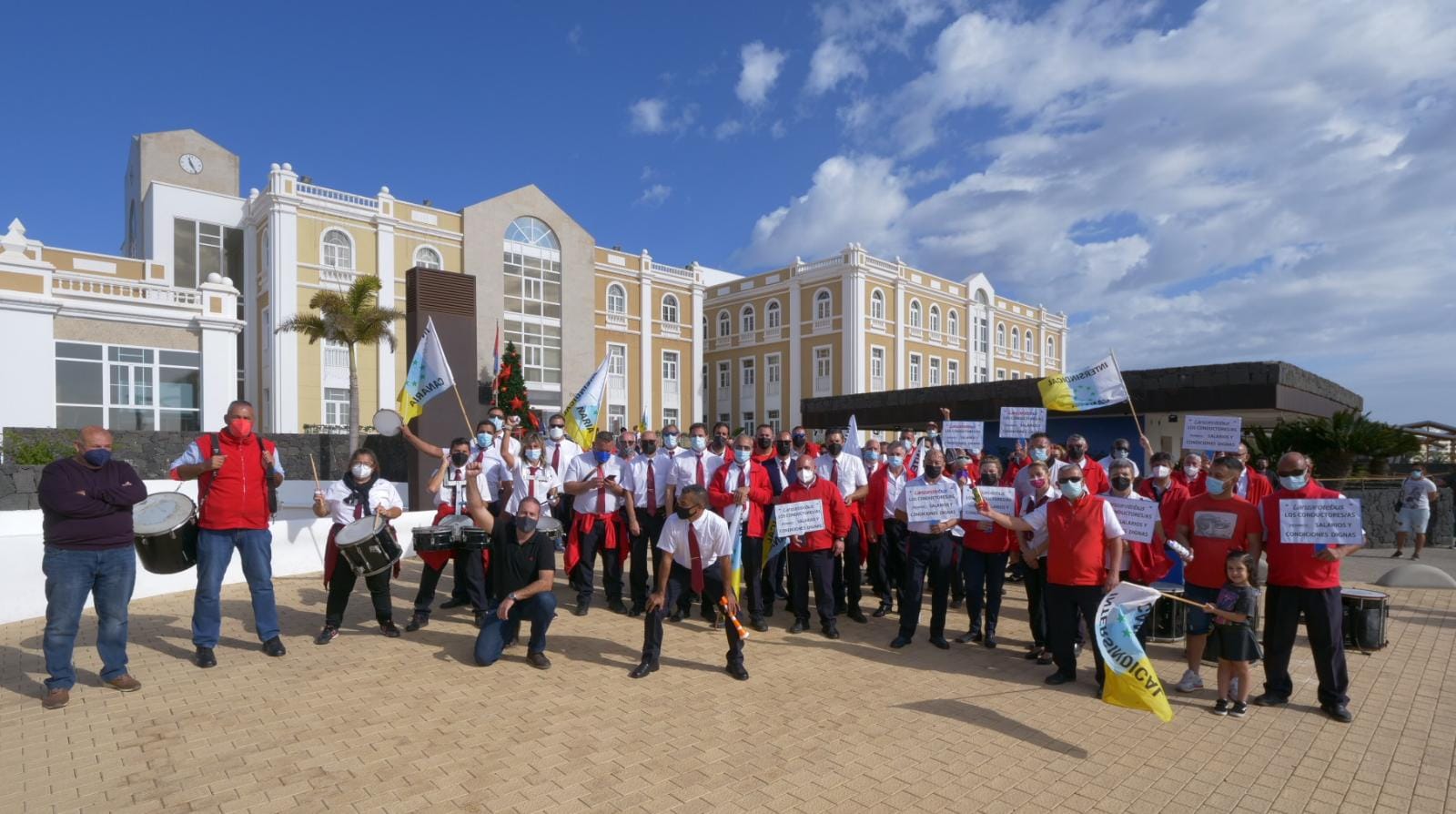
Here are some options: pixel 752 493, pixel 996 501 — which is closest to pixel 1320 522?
pixel 996 501

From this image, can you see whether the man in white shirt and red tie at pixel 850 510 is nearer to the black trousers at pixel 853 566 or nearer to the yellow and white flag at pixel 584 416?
the black trousers at pixel 853 566

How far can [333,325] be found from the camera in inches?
1026

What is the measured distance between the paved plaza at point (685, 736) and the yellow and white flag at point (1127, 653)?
0.79 ft

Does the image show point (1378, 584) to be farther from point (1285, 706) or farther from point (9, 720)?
point (9, 720)

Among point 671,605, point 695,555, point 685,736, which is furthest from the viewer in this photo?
point 671,605

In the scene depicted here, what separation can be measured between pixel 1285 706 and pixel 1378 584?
6675mm

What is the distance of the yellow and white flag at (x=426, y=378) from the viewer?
1070 cm

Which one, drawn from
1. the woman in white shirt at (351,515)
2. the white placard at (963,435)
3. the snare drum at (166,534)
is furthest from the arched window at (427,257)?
the snare drum at (166,534)

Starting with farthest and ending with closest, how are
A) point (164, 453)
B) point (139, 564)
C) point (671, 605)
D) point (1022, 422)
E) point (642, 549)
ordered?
point (164, 453) < point (1022, 422) < point (139, 564) < point (642, 549) < point (671, 605)

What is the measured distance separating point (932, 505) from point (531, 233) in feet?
116

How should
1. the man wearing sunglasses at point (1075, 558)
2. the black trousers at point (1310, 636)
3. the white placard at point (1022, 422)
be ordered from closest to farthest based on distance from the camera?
the black trousers at point (1310, 636) → the man wearing sunglasses at point (1075, 558) → the white placard at point (1022, 422)

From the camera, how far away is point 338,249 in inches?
1293

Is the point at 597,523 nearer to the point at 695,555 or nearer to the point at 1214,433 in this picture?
the point at 695,555

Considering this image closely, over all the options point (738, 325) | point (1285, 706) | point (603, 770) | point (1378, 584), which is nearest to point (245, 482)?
point (603, 770)
